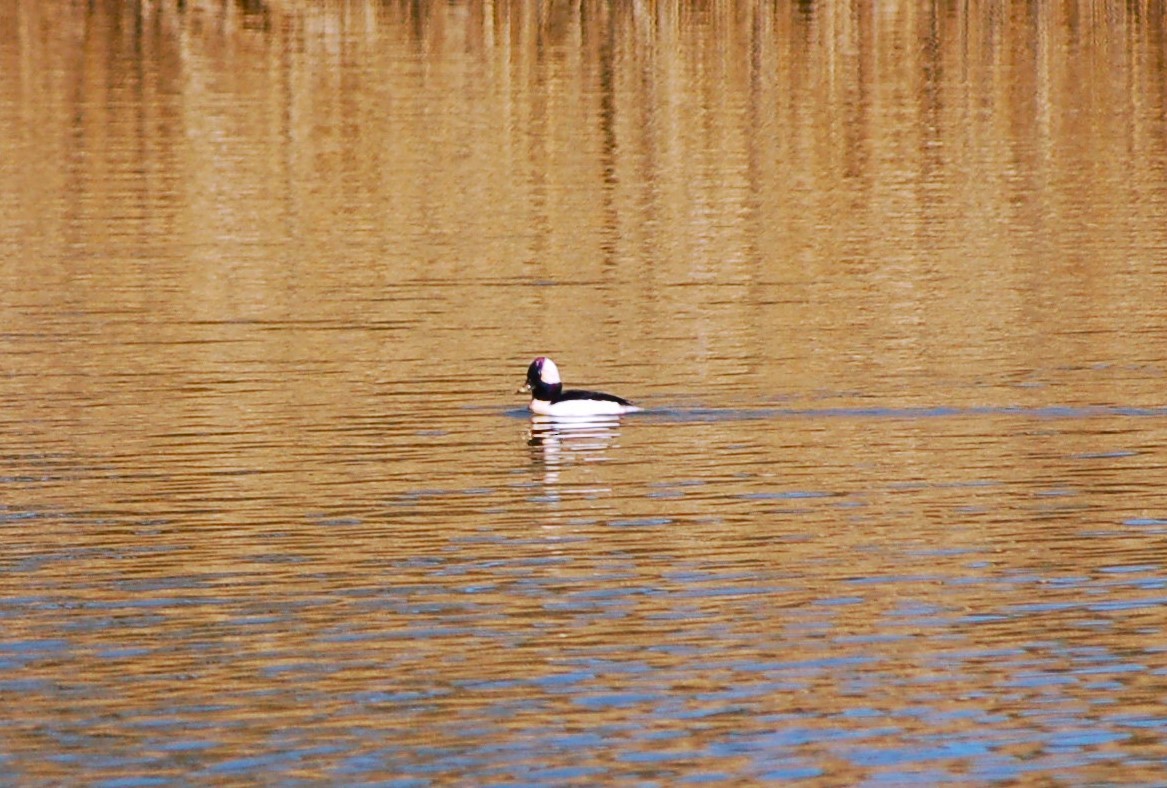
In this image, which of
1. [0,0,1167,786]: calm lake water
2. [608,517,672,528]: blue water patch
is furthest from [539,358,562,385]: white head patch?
[608,517,672,528]: blue water patch

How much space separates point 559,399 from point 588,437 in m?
0.68

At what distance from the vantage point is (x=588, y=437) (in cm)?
2041

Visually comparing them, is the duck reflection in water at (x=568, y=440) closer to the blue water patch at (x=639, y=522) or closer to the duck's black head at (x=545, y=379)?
the duck's black head at (x=545, y=379)

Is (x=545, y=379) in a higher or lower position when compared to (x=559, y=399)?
higher

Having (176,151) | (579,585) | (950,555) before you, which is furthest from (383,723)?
(176,151)

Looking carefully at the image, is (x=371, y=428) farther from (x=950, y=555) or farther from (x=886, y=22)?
(x=886, y=22)

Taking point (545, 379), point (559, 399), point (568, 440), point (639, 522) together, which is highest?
point (545, 379)

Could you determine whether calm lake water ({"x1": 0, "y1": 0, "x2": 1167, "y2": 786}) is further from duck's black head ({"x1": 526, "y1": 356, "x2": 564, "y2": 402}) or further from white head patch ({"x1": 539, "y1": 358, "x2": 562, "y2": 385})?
white head patch ({"x1": 539, "y1": 358, "x2": 562, "y2": 385})

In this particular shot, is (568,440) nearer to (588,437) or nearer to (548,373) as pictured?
(588,437)

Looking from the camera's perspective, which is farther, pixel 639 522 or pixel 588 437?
pixel 588 437

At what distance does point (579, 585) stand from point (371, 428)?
5.71m

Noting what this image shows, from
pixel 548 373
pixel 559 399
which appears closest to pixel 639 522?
pixel 559 399

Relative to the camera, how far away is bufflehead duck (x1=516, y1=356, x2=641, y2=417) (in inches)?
812

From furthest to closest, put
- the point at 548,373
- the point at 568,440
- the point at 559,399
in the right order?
the point at 548,373 < the point at 559,399 < the point at 568,440
